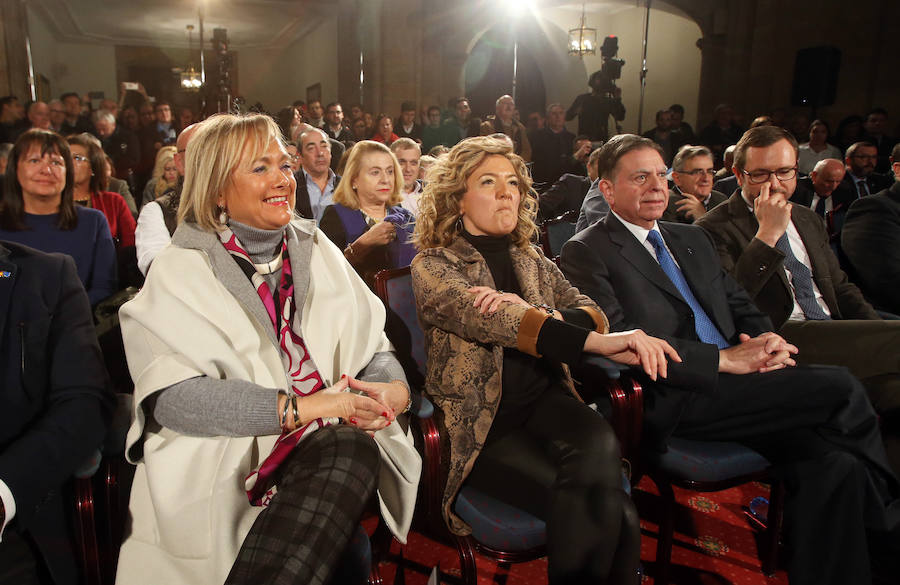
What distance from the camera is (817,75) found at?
847cm

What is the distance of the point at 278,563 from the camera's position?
1.11m

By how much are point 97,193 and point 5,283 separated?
2117mm

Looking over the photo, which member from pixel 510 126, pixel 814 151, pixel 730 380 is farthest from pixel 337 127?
pixel 730 380

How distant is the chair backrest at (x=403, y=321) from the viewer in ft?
6.32

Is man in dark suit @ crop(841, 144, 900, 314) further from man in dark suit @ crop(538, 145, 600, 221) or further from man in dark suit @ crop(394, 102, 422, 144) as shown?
man in dark suit @ crop(394, 102, 422, 144)

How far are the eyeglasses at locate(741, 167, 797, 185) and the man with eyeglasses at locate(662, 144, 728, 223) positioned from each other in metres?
1.07

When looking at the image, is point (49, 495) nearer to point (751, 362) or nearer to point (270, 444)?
point (270, 444)

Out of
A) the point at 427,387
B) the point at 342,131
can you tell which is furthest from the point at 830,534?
the point at 342,131

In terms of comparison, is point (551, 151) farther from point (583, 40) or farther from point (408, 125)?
point (583, 40)

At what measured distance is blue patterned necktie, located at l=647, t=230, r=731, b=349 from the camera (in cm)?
202

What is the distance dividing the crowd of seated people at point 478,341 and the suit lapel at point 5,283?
29 mm

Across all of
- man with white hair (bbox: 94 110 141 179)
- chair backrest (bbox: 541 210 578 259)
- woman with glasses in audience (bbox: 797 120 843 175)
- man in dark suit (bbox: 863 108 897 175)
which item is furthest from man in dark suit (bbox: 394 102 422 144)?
chair backrest (bbox: 541 210 578 259)

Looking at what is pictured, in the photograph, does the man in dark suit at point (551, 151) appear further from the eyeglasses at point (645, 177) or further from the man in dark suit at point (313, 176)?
the eyeglasses at point (645, 177)

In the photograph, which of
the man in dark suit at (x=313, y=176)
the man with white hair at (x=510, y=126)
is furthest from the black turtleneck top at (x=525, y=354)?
the man with white hair at (x=510, y=126)
